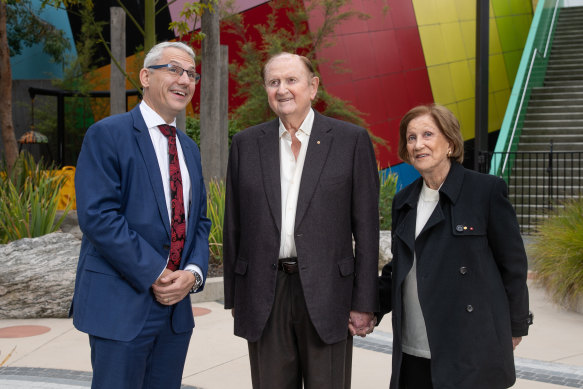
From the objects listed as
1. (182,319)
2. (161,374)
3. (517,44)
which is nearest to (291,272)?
(182,319)

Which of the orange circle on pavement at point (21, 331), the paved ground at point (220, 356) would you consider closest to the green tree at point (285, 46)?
the paved ground at point (220, 356)

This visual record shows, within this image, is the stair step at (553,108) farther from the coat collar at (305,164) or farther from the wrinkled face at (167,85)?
the wrinkled face at (167,85)

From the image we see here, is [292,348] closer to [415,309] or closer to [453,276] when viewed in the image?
[415,309]

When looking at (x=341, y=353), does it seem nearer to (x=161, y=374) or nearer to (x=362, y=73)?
(x=161, y=374)

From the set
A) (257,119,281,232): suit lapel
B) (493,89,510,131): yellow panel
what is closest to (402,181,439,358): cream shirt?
(257,119,281,232): suit lapel

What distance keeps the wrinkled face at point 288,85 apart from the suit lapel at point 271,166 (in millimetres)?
129

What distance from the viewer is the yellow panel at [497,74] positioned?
21.1 m

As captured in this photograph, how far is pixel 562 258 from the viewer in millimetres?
6262

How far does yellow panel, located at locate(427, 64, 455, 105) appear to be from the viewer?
18891 mm

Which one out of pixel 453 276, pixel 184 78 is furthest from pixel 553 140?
pixel 184 78

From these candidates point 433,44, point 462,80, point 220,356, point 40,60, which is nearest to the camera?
point 220,356

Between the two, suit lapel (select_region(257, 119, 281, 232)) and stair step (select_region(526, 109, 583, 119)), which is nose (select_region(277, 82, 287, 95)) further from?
stair step (select_region(526, 109, 583, 119))

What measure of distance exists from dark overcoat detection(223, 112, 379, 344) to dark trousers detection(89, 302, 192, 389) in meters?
0.32

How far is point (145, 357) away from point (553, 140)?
1260 cm
